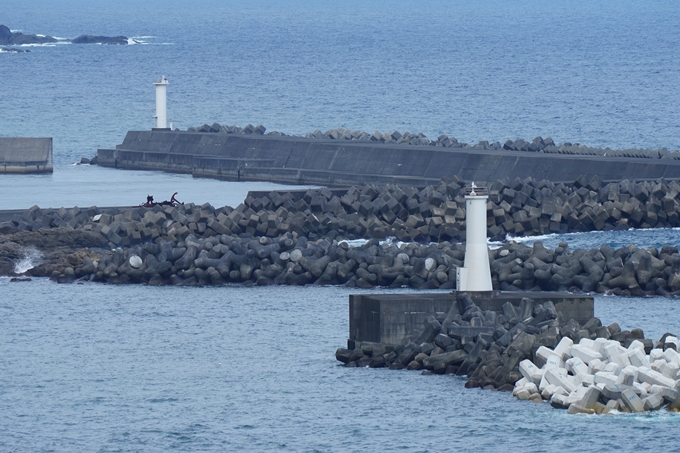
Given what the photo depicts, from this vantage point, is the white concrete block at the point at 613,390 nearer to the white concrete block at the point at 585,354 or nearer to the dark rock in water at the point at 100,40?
the white concrete block at the point at 585,354

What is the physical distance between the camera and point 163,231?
28.6 m

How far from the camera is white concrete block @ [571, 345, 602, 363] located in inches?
621

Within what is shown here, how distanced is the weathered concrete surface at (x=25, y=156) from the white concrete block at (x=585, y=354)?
3278cm

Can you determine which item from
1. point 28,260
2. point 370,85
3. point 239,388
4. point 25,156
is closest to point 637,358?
point 239,388

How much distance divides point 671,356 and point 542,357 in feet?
4.27

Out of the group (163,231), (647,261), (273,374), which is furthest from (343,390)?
(163,231)

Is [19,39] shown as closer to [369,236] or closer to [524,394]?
[369,236]

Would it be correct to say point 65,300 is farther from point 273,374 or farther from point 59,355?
point 273,374

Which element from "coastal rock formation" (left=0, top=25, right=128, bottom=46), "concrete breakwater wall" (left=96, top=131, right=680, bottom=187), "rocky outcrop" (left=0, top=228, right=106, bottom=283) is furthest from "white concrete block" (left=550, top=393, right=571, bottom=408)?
"coastal rock formation" (left=0, top=25, right=128, bottom=46)

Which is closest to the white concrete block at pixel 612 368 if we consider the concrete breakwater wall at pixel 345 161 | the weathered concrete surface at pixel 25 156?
the concrete breakwater wall at pixel 345 161

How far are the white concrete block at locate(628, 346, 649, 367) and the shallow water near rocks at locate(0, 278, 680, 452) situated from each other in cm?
55

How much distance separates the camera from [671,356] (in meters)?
15.6

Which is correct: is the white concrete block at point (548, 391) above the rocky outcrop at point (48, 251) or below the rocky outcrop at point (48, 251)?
below

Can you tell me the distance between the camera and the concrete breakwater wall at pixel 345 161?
116 ft
